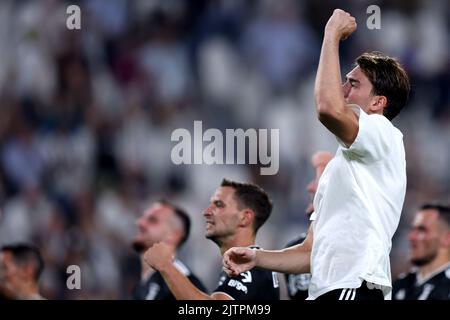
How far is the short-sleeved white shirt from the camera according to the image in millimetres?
3062

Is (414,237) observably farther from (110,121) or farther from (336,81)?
(336,81)

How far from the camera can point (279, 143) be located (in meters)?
7.75

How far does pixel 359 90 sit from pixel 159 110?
506 centimetres

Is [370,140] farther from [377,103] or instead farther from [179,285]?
[179,285]

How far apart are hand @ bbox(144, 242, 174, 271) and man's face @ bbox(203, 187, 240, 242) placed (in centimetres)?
66

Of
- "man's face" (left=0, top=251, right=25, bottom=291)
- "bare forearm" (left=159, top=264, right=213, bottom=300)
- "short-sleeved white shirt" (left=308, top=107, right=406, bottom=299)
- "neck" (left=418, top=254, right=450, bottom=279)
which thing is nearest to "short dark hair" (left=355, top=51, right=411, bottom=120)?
"short-sleeved white shirt" (left=308, top=107, right=406, bottom=299)

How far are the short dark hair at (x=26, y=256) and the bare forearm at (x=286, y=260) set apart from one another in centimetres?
393

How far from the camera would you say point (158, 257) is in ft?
14.3

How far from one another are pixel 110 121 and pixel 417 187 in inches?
111

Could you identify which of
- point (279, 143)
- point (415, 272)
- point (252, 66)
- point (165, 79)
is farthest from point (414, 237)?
point (165, 79)

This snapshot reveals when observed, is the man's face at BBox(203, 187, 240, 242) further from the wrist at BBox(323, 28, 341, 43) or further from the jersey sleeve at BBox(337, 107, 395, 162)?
the wrist at BBox(323, 28, 341, 43)

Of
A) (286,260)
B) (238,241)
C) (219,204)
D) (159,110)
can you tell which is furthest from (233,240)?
(159,110)

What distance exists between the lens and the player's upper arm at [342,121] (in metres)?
2.96

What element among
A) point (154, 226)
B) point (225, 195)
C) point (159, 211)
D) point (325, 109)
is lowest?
point (154, 226)
